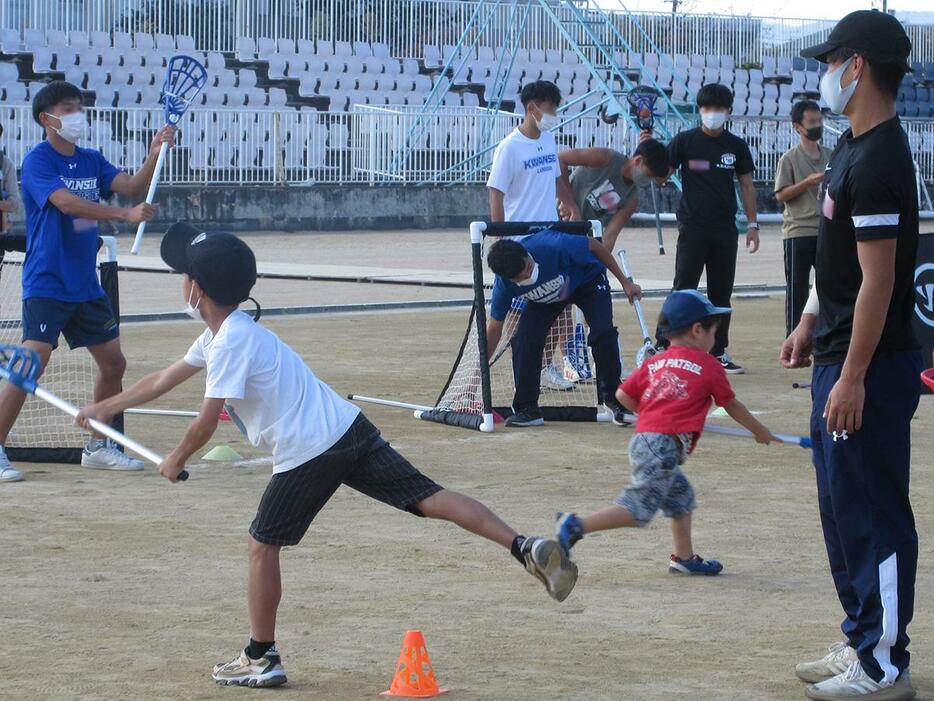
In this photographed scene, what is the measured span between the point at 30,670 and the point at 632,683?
191cm

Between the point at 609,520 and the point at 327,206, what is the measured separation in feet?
87.6

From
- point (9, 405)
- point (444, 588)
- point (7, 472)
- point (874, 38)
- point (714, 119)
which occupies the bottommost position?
point (7, 472)

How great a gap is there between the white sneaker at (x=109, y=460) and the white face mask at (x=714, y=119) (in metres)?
5.72

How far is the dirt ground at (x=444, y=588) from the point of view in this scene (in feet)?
16.6

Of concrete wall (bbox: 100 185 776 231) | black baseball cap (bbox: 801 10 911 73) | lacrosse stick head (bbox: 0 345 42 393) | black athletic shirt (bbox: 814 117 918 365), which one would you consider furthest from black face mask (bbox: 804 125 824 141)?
concrete wall (bbox: 100 185 776 231)

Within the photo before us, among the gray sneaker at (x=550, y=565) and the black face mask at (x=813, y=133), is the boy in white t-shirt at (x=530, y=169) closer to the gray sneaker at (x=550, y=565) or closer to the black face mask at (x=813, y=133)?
the black face mask at (x=813, y=133)

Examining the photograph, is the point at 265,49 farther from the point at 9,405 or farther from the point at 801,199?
the point at 9,405

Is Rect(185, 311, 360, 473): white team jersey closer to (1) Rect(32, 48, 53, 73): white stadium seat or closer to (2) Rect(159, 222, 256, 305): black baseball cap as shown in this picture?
(2) Rect(159, 222, 256, 305): black baseball cap

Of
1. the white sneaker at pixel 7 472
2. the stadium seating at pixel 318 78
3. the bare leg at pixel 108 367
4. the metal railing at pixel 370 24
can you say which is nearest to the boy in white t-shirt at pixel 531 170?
the bare leg at pixel 108 367

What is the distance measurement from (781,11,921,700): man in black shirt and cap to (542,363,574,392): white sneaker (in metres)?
6.49

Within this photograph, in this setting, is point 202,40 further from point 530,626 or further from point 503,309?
point 530,626

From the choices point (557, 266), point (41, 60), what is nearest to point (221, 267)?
point (557, 266)

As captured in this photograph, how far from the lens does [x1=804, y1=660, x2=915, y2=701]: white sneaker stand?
4.78 metres

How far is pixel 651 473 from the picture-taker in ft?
19.8
